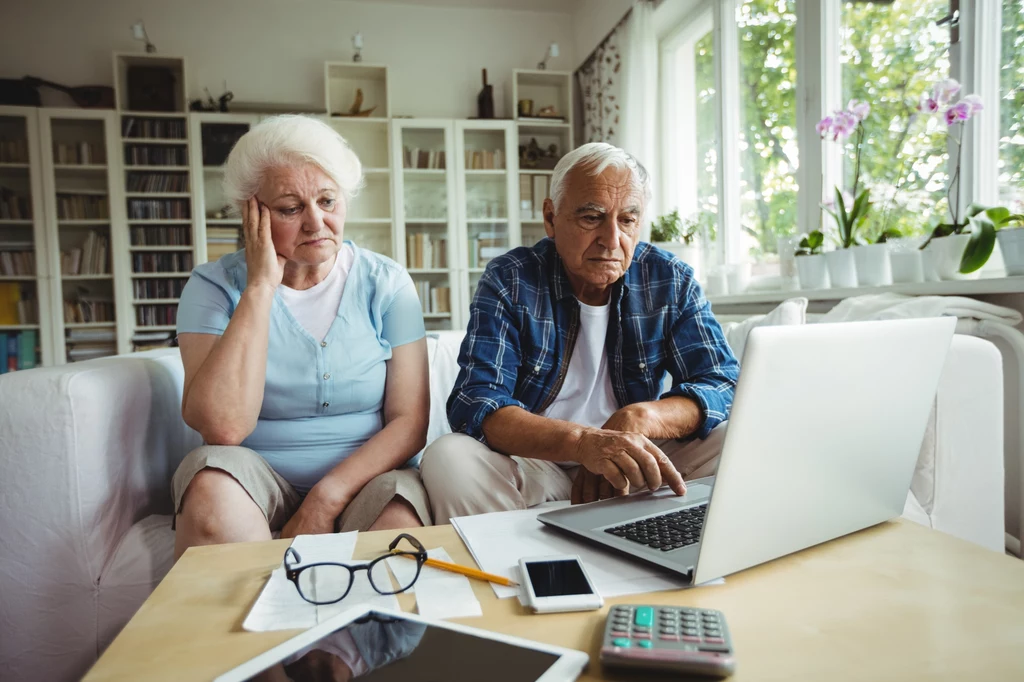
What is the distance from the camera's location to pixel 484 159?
177 inches

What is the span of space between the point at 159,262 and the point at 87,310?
0.53 m

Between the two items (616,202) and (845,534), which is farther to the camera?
(616,202)

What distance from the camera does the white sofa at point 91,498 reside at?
1139 mm

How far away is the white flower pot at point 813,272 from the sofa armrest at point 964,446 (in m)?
0.99

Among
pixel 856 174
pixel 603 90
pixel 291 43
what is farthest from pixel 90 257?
pixel 856 174

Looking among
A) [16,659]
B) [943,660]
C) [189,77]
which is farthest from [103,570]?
[189,77]

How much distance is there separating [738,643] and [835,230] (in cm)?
200

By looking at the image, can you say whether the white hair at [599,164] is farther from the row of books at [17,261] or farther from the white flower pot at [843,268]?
the row of books at [17,261]

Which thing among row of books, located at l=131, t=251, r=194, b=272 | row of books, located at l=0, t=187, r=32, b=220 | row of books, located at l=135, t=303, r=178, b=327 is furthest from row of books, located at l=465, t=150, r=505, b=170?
row of books, located at l=0, t=187, r=32, b=220

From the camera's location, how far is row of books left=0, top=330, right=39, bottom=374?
13.0 feet

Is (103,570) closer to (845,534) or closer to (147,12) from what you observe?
(845,534)

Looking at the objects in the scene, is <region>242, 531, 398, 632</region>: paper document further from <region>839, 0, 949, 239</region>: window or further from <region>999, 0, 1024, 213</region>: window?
<region>839, 0, 949, 239</region>: window

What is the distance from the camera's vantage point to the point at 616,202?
4.29 feet

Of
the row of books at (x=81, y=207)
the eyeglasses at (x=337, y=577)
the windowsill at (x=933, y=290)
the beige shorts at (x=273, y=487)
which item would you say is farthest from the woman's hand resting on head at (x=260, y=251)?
the row of books at (x=81, y=207)
